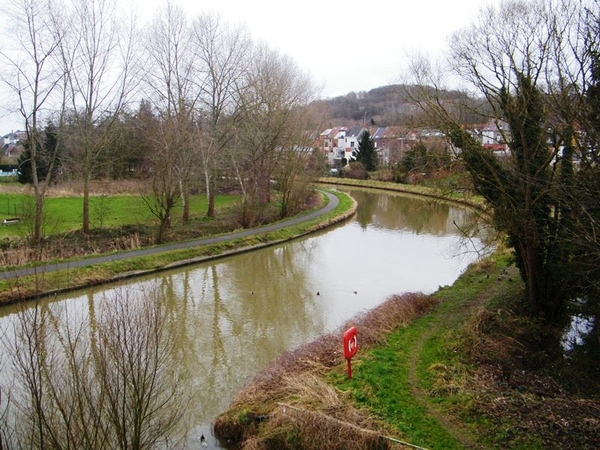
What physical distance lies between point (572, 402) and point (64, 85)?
22053 millimetres

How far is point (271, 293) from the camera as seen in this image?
57.6 ft

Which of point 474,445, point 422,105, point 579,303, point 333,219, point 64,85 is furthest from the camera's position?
point 333,219

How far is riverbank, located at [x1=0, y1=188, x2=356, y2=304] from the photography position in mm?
15555

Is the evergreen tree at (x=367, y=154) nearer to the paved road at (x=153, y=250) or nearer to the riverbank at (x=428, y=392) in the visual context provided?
the paved road at (x=153, y=250)

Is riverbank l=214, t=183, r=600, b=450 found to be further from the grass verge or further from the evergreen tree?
the evergreen tree

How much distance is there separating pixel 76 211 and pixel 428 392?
81.8 feet

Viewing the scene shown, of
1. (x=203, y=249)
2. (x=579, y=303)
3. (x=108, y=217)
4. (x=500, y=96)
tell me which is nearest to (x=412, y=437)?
(x=579, y=303)

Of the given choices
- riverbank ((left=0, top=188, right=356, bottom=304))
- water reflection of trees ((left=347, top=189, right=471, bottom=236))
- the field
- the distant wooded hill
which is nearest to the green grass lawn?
the field

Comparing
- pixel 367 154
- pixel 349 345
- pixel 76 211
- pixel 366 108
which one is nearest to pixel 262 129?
pixel 76 211

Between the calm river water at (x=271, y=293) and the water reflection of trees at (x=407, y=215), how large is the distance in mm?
1095

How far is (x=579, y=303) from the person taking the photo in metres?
13.2

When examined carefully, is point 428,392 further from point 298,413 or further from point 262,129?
point 262,129

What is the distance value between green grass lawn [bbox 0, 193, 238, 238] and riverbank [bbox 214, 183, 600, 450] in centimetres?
1609

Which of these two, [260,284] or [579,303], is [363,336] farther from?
[260,284]
